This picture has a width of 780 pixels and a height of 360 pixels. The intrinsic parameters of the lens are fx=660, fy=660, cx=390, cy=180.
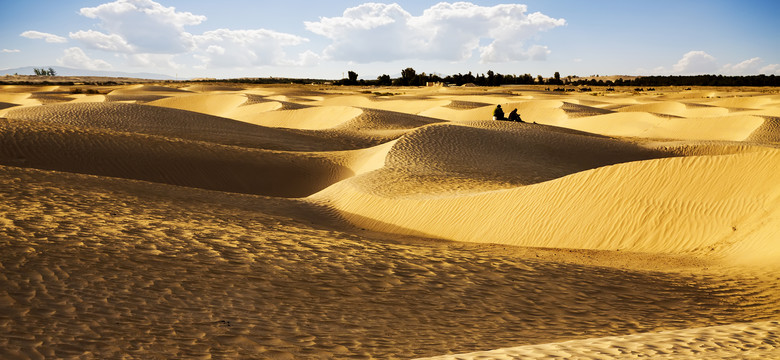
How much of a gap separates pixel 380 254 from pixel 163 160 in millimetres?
10620

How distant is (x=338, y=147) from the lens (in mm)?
23078

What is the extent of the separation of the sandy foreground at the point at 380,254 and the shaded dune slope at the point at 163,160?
0.22 ft

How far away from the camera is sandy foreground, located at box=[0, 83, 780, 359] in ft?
17.0

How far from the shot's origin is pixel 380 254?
828 cm

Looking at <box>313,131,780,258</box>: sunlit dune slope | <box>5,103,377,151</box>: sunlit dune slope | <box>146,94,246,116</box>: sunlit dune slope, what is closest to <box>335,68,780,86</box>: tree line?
<box>146,94,246,116</box>: sunlit dune slope

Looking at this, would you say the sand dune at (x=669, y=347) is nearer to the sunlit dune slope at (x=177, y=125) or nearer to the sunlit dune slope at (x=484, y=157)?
the sunlit dune slope at (x=484, y=157)

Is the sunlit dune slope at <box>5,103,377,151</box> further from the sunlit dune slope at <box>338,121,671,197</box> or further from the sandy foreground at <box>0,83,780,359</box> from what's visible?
the sunlit dune slope at <box>338,121,671,197</box>

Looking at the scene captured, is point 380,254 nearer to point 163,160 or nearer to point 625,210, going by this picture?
point 625,210

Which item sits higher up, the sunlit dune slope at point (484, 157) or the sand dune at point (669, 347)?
the sand dune at point (669, 347)

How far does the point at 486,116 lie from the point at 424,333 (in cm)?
3180

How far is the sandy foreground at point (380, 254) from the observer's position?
17.0 feet

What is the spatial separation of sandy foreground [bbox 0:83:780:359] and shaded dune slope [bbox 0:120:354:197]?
2.7 inches

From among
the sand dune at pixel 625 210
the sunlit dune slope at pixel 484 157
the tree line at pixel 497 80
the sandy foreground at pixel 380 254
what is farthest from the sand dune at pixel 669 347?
the tree line at pixel 497 80

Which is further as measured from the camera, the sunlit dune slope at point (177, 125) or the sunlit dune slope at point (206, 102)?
the sunlit dune slope at point (206, 102)
